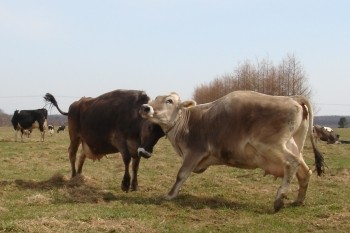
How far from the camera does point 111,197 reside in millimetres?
9414

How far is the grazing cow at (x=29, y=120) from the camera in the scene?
32.1 m

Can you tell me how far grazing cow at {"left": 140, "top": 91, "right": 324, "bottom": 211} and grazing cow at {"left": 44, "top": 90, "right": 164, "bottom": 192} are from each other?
61 cm

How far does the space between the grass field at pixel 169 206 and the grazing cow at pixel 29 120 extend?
1891cm

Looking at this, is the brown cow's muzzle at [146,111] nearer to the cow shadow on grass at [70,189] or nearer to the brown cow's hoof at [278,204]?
the cow shadow on grass at [70,189]

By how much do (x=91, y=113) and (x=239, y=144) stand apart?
4.21 meters

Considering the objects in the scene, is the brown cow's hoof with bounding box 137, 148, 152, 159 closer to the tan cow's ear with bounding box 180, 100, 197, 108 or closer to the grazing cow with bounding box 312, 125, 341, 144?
the tan cow's ear with bounding box 180, 100, 197, 108

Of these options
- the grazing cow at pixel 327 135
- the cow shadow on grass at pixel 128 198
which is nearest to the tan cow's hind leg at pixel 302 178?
the cow shadow on grass at pixel 128 198

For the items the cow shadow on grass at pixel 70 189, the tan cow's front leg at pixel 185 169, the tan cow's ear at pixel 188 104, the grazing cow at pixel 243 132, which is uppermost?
the tan cow's ear at pixel 188 104

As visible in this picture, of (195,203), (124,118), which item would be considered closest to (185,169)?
(195,203)

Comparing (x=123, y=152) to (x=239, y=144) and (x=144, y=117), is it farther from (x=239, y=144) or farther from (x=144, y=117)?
(x=239, y=144)

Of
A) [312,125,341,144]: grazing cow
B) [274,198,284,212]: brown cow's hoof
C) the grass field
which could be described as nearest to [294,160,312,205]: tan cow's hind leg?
the grass field

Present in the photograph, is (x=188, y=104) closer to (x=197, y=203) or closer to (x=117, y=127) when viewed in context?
Answer: (x=117, y=127)

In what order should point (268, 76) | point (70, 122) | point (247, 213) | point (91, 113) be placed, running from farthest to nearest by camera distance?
point (268, 76) → point (70, 122) → point (91, 113) → point (247, 213)

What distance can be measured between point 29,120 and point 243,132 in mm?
26222
